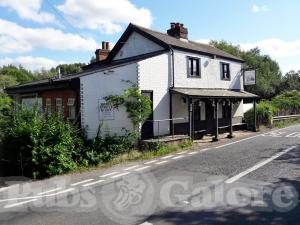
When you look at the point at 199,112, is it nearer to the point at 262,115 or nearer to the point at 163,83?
the point at 163,83

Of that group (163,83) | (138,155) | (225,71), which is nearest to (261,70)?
(225,71)

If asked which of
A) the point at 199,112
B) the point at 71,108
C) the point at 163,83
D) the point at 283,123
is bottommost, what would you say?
the point at 283,123

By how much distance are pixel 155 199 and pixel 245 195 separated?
2174 mm

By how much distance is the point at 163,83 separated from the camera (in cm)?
1845

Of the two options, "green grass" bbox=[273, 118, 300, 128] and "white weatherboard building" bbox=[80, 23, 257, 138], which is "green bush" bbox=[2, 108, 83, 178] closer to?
"white weatherboard building" bbox=[80, 23, 257, 138]

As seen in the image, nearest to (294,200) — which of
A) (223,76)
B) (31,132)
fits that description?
(31,132)

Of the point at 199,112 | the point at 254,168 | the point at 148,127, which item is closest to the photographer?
the point at 254,168

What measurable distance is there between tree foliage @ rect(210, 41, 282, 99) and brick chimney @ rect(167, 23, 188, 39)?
1121 inches

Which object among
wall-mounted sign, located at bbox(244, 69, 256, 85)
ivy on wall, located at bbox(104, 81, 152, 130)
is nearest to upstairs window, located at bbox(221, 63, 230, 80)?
wall-mounted sign, located at bbox(244, 69, 256, 85)

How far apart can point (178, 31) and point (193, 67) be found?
3762 mm

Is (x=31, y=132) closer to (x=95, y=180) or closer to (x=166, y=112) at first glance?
(x=95, y=180)

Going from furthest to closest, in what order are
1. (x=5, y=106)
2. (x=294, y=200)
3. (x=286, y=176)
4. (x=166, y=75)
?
(x=166, y=75)
(x=5, y=106)
(x=286, y=176)
(x=294, y=200)

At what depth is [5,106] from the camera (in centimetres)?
1758

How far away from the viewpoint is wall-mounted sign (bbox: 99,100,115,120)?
17.0 meters
